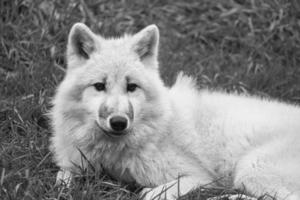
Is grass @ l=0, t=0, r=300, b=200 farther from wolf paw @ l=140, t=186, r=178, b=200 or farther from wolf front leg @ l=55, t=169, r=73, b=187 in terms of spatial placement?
wolf paw @ l=140, t=186, r=178, b=200

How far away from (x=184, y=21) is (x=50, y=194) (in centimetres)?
519

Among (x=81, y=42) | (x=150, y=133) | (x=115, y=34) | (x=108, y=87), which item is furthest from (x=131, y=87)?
(x=115, y=34)

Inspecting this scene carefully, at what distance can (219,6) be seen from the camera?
9297 millimetres

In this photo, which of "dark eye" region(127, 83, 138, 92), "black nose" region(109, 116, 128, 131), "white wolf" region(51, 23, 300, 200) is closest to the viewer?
"black nose" region(109, 116, 128, 131)

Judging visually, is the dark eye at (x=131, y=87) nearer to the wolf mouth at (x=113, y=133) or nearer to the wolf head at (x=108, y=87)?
the wolf head at (x=108, y=87)

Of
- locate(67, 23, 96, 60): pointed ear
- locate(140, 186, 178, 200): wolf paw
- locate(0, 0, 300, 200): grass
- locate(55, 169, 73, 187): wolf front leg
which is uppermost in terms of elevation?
locate(67, 23, 96, 60): pointed ear

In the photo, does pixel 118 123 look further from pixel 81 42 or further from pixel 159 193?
pixel 81 42

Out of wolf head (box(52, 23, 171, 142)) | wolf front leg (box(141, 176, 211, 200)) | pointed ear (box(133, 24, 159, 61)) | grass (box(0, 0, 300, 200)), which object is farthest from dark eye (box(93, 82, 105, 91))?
wolf front leg (box(141, 176, 211, 200))

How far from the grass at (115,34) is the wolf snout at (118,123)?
552 mm

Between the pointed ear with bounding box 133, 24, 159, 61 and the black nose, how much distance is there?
90cm

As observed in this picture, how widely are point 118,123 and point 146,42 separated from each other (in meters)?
1.06

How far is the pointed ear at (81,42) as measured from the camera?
16.5ft

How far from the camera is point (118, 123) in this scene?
4.57 metres

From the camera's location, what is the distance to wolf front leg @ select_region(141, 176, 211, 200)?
4.70 m
